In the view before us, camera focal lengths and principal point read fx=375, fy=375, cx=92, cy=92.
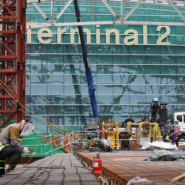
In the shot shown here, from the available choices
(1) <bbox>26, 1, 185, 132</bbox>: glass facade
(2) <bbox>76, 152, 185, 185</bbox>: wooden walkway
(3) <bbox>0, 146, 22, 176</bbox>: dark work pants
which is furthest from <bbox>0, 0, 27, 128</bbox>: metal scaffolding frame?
(1) <bbox>26, 1, 185, 132</bbox>: glass facade

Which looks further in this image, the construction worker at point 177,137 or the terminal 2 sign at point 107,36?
the terminal 2 sign at point 107,36

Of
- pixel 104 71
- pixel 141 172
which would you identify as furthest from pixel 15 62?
pixel 104 71

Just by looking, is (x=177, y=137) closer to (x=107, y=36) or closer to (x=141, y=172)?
(x=107, y=36)

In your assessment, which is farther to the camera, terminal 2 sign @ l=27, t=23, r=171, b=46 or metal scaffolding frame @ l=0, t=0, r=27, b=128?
terminal 2 sign @ l=27, t=23, r=171, b=46

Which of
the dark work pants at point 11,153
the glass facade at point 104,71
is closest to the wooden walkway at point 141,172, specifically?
the dark work pants at point 11,153

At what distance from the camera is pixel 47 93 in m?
42.8

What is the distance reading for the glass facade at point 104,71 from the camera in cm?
4294

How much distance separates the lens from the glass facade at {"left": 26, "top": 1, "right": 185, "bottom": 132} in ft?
141

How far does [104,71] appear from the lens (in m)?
44.1

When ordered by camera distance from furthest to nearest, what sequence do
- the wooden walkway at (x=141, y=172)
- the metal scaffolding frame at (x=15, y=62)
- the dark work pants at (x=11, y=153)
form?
the metal scaffolding frame at (x=15, y=62), the dark work pants at (x=11, y=153), the wooden walkway at (x=141, y=172)

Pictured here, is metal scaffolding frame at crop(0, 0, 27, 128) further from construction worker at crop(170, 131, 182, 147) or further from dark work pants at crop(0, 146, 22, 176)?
dark work pants at crop(0, 146, 22, 176)

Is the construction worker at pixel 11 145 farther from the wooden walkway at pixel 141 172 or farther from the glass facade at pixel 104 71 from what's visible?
the glass facade at pixel 104 71

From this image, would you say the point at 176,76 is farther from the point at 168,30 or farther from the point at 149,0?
the point at 149,0

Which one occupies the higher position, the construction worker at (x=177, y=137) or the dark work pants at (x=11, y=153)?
the dark work pants at (x=11, y=153)
